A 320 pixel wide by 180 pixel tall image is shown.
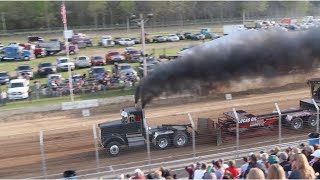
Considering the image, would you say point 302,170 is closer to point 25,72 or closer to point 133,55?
point 25,72

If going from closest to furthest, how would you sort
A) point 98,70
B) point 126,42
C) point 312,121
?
1. point 312,121
2. point 98,70
3. point 126,42

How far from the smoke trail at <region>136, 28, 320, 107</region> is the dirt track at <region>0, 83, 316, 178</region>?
1522 millimetres

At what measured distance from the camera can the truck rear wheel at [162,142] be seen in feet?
58.7

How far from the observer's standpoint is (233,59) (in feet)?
61.6

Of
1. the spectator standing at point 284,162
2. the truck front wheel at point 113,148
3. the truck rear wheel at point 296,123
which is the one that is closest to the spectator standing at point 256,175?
the spectator standing at point 284,162

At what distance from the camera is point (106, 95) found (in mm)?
29188

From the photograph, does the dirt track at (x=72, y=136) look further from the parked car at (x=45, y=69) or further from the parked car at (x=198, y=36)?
the parked car at (x=198, y=36)

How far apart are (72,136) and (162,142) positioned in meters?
5.06

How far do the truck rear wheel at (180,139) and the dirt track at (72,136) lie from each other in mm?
265

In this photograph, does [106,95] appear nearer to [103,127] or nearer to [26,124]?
[26,124]

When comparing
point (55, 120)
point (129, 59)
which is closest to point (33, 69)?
point (129, 59)

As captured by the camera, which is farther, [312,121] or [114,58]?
[114,58]

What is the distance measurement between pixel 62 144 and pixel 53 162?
6.82 feet

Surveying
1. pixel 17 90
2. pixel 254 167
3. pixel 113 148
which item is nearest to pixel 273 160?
pixel 254 167
